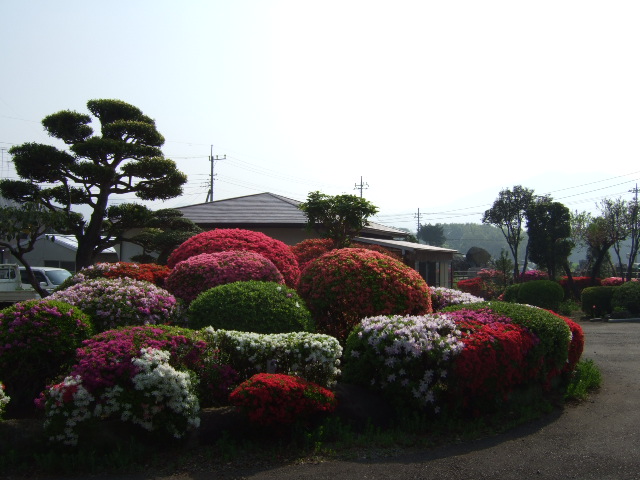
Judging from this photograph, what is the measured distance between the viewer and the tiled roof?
70.7ft

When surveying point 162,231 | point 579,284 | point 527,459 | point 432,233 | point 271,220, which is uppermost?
point 432,233

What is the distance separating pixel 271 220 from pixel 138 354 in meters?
15.8

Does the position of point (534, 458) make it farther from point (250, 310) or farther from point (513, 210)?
point (513, 210)

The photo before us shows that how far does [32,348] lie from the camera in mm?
6480

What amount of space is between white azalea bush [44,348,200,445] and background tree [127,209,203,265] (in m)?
12.3

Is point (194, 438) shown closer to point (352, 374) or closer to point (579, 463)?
point (352, 374)

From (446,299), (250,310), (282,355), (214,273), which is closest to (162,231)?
(214,273)

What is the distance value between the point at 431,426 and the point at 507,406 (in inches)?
47.6

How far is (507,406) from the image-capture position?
7.23 metres

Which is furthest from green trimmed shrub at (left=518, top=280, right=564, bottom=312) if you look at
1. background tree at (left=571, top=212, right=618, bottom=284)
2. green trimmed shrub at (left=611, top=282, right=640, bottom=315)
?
background tree at (left=571, top=212, right=618, bottom=284)

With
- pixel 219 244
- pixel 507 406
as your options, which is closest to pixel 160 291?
pixel 219 244

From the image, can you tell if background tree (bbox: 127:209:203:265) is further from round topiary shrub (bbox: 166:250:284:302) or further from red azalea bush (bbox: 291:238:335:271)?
round topiary shrub (bbox: 166:250:284:302)

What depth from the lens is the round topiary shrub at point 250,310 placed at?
784 centimetres

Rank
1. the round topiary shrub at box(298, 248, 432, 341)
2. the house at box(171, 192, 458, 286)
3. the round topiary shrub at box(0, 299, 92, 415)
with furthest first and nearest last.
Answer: the house at box(171, 192, 458, 286), the round topiary shrub at box(298, 248, 432, 341), the round topiary shrub at box(0, 299, 92, 415)
